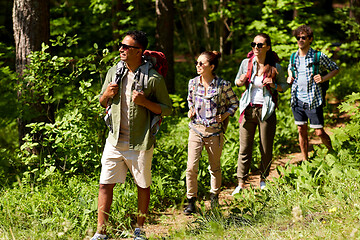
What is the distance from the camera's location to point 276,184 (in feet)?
15.8

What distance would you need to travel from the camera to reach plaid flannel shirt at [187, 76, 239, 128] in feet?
15.6

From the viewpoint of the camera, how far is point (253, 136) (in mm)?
5395

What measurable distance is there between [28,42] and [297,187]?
13.6 ft

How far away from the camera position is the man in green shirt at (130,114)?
3.94 m

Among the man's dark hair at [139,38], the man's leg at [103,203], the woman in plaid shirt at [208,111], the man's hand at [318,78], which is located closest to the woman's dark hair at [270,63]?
the woman in plaid shirt at [208,111]

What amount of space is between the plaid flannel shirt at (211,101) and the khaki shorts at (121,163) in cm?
98

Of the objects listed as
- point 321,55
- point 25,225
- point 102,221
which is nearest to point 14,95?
point 25,225

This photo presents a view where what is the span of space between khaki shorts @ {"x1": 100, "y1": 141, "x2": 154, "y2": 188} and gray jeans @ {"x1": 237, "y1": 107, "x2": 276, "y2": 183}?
5.66 ft

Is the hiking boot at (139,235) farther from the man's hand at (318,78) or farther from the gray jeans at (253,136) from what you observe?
the man's hand at (318,78)

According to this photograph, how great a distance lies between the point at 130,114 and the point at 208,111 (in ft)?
3.78

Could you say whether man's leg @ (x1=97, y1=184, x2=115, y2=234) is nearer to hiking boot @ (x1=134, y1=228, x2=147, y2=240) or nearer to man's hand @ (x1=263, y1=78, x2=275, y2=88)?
hiking boot @ (x1=134, y1=228, x2=147, y2=240)

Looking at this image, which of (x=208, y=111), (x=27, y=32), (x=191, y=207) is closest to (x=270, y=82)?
(x=208, y=111)

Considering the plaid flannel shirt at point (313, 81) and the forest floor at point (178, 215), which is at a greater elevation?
the plaid flannel shirt at point (313, 81)

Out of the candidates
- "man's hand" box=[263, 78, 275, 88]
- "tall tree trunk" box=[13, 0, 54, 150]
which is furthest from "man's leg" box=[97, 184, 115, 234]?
"man's hand" box=[263, 78, 275, 88]
